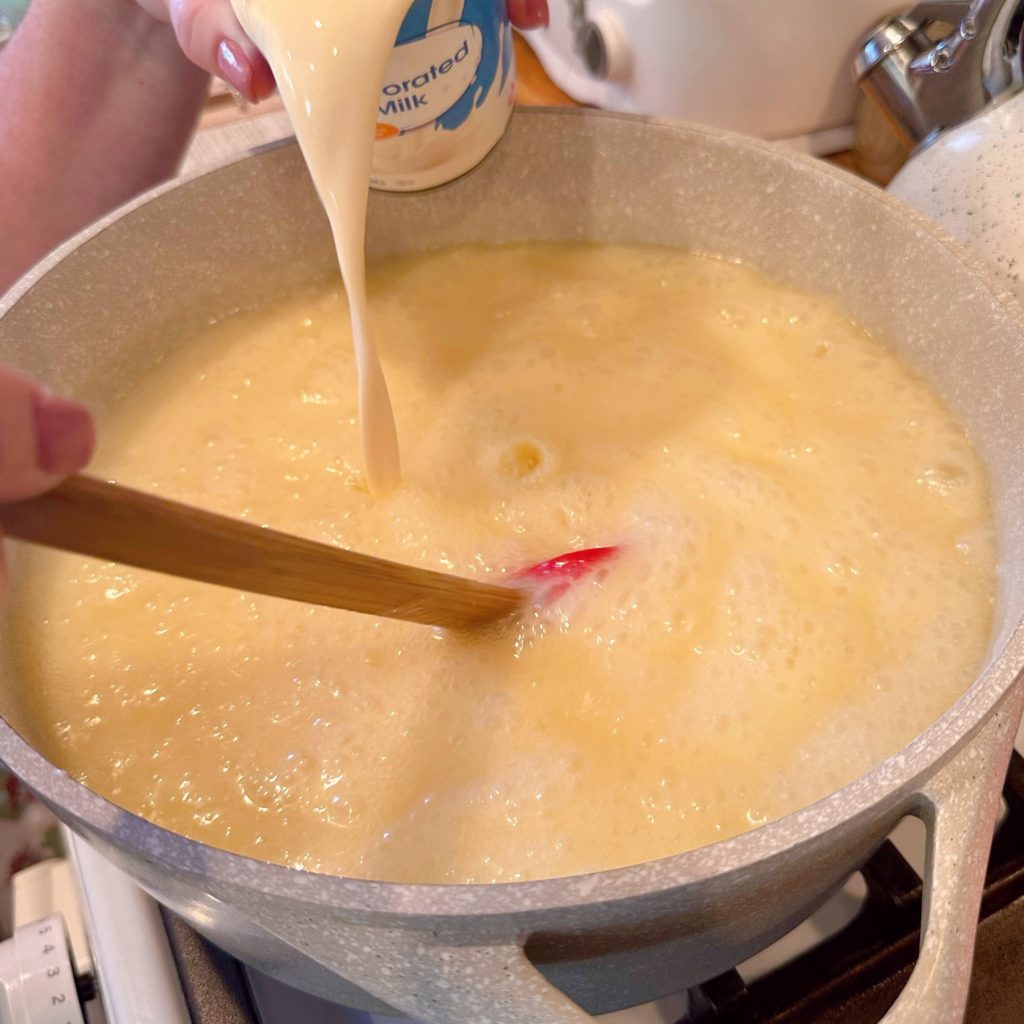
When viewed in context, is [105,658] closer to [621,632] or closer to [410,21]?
[621,632]

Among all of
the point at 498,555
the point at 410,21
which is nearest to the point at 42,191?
the point at 410,21

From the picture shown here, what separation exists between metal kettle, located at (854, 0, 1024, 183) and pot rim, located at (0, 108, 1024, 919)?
58 cm

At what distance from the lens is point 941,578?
69cm

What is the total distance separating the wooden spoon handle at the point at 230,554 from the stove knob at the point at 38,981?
326 mm

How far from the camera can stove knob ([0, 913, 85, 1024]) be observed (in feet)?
2.02

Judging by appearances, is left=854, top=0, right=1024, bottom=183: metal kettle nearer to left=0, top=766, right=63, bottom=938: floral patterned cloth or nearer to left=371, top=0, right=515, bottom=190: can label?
left=371, top=0, right=515, bottom=190: can label

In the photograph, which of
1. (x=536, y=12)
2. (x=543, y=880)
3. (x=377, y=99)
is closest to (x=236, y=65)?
(x=377, y=99)

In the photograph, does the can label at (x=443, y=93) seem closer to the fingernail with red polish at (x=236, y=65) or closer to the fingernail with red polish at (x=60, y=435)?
the fingernail with red polish at (x=236, y=65)

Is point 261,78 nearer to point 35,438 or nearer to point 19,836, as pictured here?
point 35,438

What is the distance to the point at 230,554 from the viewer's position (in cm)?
44

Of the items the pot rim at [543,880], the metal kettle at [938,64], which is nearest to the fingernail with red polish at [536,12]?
the metal kettle at [938,64]

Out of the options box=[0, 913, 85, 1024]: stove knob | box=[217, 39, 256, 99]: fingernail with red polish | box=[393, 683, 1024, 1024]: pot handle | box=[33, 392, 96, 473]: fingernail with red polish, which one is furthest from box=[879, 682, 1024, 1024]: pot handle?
box=[217, 39, 256, 99]: fingernail with red polish

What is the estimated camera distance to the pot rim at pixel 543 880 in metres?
0.38

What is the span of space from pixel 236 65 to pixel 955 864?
26.3 inches
